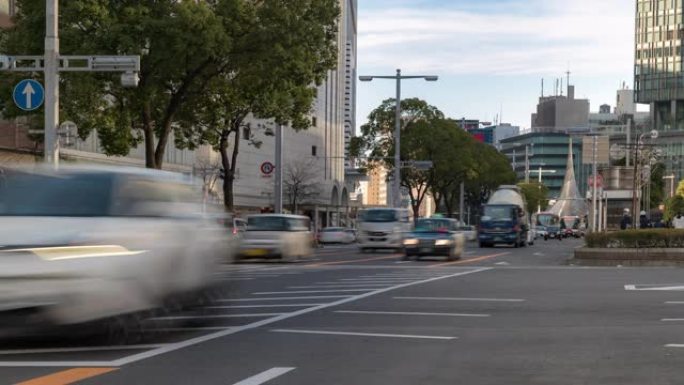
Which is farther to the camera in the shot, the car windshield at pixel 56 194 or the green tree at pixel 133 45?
the green tree at pixel 133 45

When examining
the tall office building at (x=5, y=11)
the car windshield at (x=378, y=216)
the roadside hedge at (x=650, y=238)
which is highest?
the tall office building at (x=5, y=11)

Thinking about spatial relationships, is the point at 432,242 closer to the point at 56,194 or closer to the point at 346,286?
the point at 346,286

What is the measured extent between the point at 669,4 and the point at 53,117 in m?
145

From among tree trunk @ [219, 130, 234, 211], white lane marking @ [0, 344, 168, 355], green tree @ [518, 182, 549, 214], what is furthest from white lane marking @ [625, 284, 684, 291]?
green tree @ [518, 182, 549, 214]

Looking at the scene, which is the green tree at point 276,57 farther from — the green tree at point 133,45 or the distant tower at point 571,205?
the distant tower at point 571,205

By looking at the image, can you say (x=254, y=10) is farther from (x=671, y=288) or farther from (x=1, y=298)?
(x=1, y=298)

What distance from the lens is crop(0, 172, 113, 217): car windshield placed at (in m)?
11.1

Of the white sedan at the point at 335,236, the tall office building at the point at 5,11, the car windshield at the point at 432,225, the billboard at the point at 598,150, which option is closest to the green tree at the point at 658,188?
the white sedan at the point at 335,236

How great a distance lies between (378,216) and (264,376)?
131 ft

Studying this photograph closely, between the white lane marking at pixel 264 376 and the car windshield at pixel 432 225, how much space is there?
27.9 metres

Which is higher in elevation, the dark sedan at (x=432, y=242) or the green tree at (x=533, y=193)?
the green tree at (x=533, y=193)

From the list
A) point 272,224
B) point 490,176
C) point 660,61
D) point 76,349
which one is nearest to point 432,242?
point 272,224

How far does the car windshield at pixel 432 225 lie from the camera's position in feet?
124

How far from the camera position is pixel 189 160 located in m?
77.2
